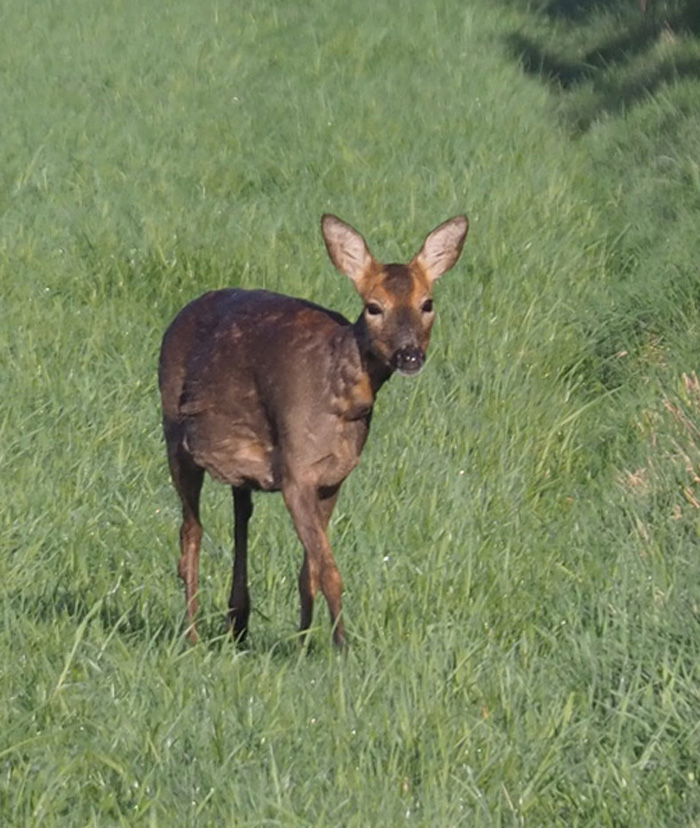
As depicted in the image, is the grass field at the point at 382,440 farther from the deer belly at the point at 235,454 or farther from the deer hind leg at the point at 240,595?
the deer belly at the point at 235,454

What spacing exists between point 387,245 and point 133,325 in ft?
7.07

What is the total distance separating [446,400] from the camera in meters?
9.04

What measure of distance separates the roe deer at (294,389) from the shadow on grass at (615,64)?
344 inches

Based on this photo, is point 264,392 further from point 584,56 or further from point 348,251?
point 584,56

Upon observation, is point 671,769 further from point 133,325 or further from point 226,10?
point 226,10

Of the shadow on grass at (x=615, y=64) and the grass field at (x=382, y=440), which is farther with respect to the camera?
the shadow on grass at (x=615, y=64)

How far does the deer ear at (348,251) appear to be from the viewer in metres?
6.01

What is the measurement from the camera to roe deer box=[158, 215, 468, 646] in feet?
18.9

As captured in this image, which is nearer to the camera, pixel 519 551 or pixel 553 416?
pixel 519 551

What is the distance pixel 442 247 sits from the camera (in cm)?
618

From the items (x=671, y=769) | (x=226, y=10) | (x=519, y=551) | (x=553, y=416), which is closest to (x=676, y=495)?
(x=519, y=551)

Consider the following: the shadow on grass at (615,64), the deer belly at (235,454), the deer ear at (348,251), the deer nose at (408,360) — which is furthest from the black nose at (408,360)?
the shadow on grass at (615,64)

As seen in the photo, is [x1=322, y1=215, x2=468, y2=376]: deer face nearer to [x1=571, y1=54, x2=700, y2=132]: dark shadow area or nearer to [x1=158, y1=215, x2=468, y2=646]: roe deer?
[x1=158, y1=215, x2=468, y2=646]: roe deer

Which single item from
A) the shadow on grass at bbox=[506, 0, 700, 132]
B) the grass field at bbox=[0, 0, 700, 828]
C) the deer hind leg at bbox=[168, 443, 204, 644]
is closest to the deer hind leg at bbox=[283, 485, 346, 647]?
the grass field at bbox=[0, 0, 700, 828]
